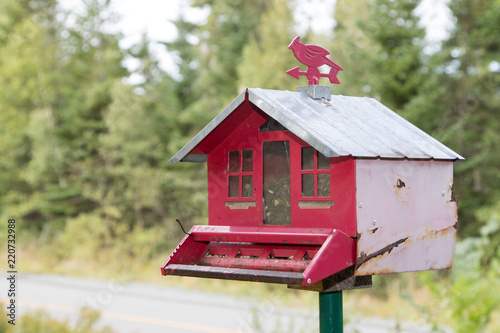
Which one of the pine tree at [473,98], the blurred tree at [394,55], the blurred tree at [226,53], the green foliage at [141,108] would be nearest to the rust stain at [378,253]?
the blurred tree at [394,55]

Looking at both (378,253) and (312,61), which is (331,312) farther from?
(312,61)

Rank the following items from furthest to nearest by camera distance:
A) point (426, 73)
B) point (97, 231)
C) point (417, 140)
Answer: point (97, 231), point (426, 73), point (417, 140)

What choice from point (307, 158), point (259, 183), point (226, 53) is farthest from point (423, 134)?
point (226, 53)

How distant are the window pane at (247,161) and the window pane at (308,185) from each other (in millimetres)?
425

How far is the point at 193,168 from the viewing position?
21703 millimetres

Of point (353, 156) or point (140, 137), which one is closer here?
point (353, 156)

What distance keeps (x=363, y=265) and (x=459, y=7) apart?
49.0 feet

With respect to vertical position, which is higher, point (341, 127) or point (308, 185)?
point (341, 127)

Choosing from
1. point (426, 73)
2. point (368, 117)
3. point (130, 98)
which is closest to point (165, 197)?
point (130, 98)

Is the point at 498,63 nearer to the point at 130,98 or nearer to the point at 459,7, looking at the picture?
the point at 459,7

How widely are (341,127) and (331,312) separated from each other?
1104mm

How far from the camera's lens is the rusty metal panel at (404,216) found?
3.54 meters

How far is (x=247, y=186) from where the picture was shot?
414 centimetres

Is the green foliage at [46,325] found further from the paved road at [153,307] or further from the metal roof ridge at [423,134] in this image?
the metal roof ridge at [423,134]
